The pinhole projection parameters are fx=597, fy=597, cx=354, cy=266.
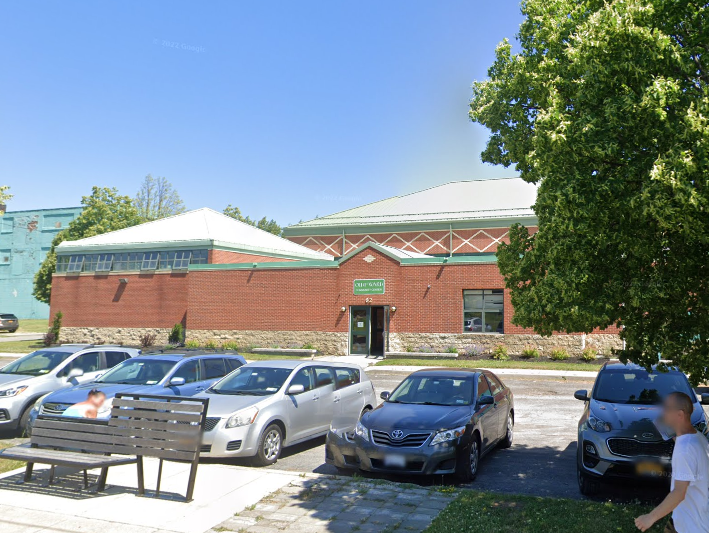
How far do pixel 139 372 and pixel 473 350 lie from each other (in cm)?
1899

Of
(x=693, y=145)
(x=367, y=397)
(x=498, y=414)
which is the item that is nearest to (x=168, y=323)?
(x=367, y=397)

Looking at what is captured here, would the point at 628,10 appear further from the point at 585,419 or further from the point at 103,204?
the point at 103,204

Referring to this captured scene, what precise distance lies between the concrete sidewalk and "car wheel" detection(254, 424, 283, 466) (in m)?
0.52

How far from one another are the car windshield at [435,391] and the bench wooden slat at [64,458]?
14.1ft

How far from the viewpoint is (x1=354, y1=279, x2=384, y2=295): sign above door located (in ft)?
98.0

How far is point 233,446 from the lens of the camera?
28.7ft

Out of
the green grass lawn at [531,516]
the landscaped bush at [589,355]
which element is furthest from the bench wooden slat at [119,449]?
the landscaped bush at [589,355]

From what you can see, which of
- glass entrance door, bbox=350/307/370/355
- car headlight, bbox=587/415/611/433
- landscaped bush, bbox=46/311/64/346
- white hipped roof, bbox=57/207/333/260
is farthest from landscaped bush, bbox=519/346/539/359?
landscaped bush, bbox=46/311/64/346

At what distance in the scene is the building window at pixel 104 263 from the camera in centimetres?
3753

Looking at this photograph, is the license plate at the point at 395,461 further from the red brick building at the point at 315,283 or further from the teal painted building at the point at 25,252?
the teal painted building at the point at 25,252

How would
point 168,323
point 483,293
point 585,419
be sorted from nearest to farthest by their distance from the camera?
1. point 585,419
2. point 483,293
3. point 168,323

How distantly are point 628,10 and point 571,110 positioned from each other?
1114 millimetres

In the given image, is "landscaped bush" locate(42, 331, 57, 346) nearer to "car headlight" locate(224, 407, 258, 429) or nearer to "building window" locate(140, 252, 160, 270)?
"building window" locate(140, 252, 160, 270)

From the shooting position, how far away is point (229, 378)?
10.5 meters
